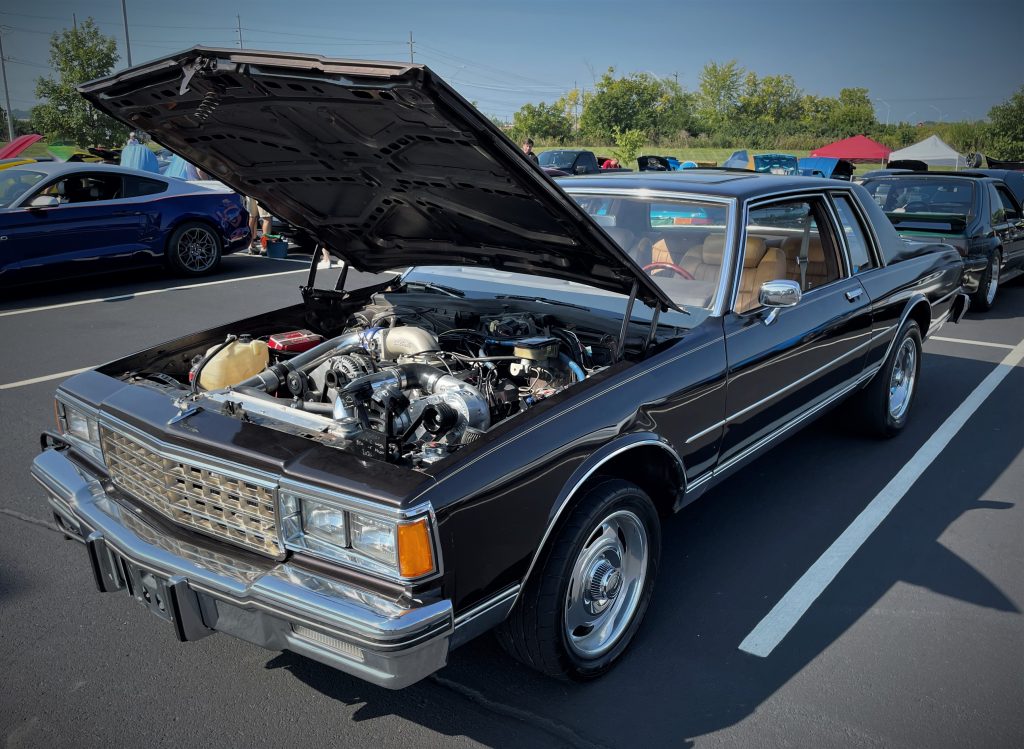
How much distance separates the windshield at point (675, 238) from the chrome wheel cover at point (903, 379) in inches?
83.5

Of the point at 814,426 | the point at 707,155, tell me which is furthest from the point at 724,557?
the point at 707,155

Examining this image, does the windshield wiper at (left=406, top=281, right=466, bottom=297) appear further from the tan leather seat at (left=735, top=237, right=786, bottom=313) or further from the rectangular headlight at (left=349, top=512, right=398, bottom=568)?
the rectangular headlight at (left=349, top=512, right=398, bottom=568)

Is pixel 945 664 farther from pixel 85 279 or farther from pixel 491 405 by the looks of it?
pixel 85 279

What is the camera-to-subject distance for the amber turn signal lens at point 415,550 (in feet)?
6.66

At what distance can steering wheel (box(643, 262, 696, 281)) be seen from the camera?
3.54 m

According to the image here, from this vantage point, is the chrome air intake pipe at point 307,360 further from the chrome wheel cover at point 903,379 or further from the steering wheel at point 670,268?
Answer: the chrome wheel cover at point 903,379

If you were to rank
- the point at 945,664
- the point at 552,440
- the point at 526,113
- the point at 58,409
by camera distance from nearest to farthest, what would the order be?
the point at 552,440, the point at 945,664, the point at 58,409, the point at 526,113

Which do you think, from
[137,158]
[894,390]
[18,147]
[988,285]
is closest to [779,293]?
[894,390]

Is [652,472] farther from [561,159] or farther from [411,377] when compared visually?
[561,159]

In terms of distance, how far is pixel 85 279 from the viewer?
31.5 ft

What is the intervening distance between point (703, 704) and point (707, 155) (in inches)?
2020

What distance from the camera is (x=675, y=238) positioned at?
3.68 metres

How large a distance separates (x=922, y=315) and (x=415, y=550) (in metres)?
4.42

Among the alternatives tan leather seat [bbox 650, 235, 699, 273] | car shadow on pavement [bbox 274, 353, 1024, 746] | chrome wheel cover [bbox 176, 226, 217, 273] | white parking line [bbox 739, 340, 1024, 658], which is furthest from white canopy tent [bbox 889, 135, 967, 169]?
tan leather seat [bbox 650, 235, 699, 273]
